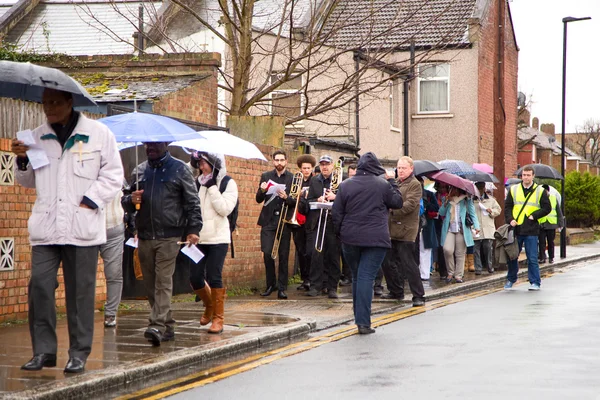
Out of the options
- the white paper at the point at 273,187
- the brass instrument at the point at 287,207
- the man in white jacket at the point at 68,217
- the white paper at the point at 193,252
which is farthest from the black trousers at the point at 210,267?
the brass instrument at the point at 287,207

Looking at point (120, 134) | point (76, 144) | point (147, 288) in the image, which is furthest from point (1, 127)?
point (76, 144)

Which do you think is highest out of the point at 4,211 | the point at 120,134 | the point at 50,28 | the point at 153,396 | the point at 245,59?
the point at 50,28

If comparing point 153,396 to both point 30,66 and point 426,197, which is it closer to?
point 30,66

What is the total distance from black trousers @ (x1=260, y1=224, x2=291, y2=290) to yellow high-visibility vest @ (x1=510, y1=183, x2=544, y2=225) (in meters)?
4.02

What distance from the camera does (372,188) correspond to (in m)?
12.0

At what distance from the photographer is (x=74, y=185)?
8367mm

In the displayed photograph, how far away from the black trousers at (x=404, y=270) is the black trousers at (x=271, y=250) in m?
1.50

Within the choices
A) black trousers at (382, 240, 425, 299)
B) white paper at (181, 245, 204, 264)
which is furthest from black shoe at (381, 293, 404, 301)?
white paper at (181, 245, 204, 264)

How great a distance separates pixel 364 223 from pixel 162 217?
112 inches

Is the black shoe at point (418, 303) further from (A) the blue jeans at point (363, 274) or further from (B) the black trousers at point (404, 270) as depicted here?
(A) the blue jeans at point (363, 274)

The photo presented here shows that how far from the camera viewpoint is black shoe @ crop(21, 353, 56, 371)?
825 cm

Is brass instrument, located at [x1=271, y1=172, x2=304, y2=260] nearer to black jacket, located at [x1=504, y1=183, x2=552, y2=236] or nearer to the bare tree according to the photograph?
the bare tree

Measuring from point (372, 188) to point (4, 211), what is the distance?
4.18 metres

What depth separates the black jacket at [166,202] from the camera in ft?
32.7
